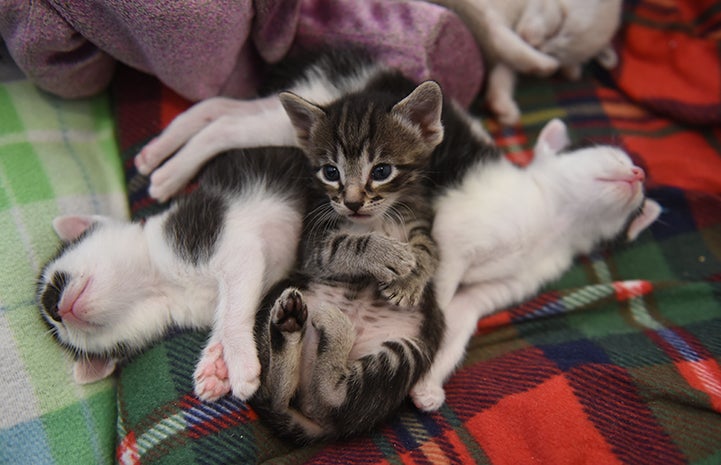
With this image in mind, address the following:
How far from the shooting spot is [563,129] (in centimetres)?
198

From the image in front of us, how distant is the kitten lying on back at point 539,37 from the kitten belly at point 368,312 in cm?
109

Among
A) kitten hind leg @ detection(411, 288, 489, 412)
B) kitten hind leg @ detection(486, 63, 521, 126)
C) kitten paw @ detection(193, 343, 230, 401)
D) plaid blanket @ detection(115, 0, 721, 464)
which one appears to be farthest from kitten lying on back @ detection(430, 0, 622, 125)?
kitten paw @ detection(193, 343, 230, 401)

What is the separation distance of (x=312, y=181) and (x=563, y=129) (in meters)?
1.01

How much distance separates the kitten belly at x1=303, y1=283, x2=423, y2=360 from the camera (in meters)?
1.49

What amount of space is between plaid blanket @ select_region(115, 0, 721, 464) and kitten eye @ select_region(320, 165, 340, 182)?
0.61 m

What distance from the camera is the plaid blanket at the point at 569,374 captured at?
4.55ft

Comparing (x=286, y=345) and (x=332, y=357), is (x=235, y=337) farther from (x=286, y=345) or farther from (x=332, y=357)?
(x=332, y=357)

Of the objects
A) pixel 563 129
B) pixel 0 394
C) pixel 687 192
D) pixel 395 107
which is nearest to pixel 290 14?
pixel 395 107

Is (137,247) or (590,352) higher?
(137,247)

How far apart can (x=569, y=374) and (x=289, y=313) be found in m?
0.82

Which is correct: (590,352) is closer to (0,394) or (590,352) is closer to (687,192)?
(687,192)

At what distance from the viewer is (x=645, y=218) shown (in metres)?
1.90

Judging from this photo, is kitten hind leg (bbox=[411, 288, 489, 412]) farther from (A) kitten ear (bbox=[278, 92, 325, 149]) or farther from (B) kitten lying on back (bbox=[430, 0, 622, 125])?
(B) kitten lying on back (bbox=[430, 0, 622, 125])

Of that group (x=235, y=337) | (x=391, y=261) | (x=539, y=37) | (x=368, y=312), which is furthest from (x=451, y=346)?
(x=539, y=37)
